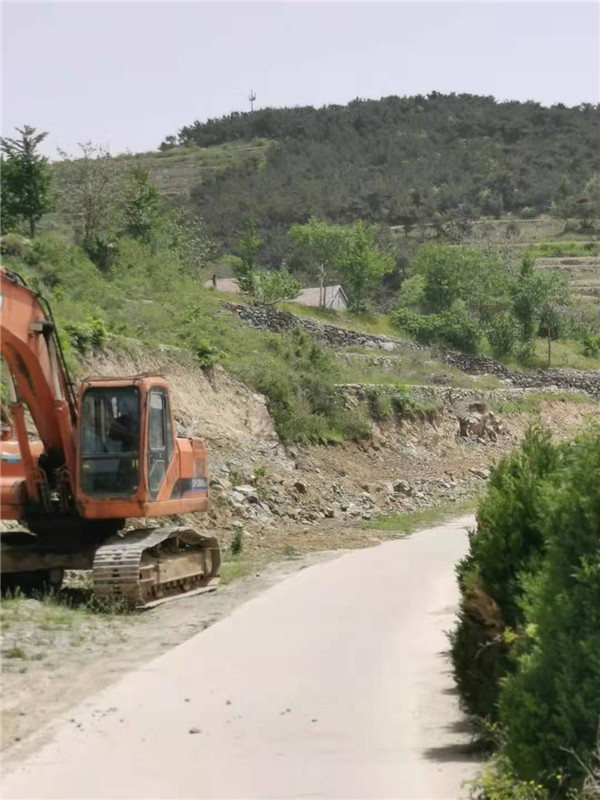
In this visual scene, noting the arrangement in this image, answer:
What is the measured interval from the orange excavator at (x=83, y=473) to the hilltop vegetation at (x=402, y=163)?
97086 mm

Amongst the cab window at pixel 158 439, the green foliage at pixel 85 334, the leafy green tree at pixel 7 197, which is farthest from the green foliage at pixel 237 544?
the leafy green tree at pixel 7 197

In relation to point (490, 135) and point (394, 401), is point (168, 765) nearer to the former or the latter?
point (394, 401)

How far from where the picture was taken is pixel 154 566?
59.2 ft

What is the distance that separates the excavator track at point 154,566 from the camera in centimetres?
1698

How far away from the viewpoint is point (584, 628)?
754cm

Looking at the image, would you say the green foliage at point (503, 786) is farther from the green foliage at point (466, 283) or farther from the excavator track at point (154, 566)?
the green foliage at point (466, 283)

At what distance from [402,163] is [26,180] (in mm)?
123007

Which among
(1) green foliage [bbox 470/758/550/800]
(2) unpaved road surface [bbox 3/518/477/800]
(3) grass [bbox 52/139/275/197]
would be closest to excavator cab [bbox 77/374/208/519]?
(2) unpaved road surface [bbox 3/518/477/800]

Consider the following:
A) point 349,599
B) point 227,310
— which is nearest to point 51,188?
point 227,310

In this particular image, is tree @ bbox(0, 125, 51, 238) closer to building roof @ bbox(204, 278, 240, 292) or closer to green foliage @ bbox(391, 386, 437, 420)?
green foliage @ bbox(391, 386, 437, 420)

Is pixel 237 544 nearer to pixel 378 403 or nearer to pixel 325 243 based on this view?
pixel 378 403

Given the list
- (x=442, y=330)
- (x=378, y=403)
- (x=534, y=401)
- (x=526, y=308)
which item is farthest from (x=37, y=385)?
(x=526, y=308)

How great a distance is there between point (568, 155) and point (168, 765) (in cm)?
16569

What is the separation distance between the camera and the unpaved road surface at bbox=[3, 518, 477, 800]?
29.5 feet
